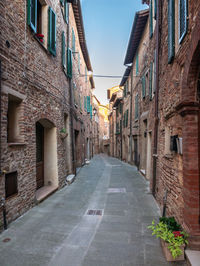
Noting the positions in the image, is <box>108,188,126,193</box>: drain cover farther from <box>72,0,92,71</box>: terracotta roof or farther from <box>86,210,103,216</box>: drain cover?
<box>72,0,92,71</box>: terracotta roof

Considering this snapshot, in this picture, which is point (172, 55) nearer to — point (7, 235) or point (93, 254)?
point (93, 254)

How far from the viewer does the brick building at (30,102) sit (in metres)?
4.28

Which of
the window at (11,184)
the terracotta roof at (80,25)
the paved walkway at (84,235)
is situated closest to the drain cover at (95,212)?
the paved walkway at (84,235)

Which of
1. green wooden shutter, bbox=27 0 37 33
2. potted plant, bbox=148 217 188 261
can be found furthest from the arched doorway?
potted plant, bbox=148 217 188 261

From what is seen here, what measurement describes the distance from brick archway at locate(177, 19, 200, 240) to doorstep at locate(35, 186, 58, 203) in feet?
14.2

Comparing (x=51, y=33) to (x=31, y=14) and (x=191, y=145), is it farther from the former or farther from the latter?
(x=191, y=145)

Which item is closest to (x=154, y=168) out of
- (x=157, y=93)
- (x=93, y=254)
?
(x=157, y=93)

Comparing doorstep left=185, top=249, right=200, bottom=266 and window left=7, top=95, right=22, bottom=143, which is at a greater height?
window left=7, top=95, right=22, bottom=143

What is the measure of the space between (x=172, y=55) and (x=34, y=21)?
409 centimetres

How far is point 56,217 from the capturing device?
4840 mm

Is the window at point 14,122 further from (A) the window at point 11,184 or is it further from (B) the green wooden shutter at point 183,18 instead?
(B) the green wooden shutter at point 183,18

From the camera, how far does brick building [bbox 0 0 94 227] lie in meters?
4.28

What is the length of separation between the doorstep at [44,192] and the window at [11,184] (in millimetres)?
1368

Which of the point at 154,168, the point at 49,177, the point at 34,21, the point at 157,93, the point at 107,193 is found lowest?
the point at 107,193
